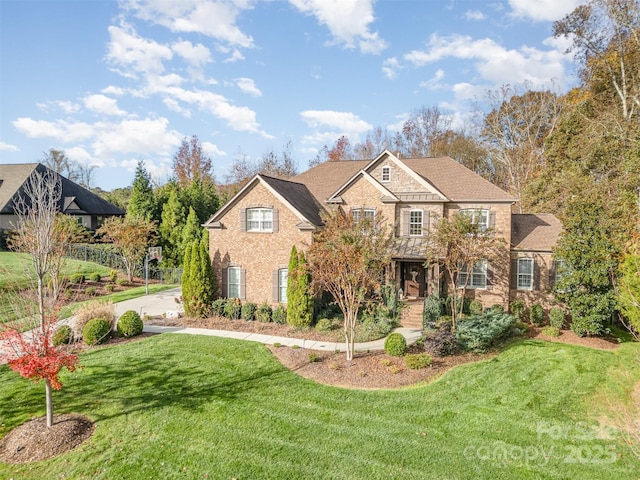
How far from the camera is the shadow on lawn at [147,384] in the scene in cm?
1038

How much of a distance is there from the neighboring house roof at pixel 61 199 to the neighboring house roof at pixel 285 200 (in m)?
25.4

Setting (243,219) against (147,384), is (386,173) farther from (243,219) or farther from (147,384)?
(147,384)

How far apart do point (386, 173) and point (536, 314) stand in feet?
35.6

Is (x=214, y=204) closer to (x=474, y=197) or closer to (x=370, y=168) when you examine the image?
(x=370, y=168)

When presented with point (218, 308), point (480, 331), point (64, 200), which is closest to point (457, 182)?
point (480, 331)

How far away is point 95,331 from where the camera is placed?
15195mm

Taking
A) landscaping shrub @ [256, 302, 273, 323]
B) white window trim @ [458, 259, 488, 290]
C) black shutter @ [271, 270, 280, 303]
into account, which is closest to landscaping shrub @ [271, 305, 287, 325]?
landscaping shrub @ [256, 302, 273, 323]

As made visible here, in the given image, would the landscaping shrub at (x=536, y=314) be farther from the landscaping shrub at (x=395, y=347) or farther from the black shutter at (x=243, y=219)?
the black shutter at (x=243, y=219)

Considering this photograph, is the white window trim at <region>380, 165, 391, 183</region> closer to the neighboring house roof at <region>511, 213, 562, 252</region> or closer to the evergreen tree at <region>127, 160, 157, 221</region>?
the neighboring house roof at <region>511, 213, 562, 252</region>

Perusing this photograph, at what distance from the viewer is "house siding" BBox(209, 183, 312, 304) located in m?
19.6

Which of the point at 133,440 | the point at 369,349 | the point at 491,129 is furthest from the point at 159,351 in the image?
the point at 491,129

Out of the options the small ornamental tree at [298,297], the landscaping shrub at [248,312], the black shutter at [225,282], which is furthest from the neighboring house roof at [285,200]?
the landscaping shrub at [248,312]

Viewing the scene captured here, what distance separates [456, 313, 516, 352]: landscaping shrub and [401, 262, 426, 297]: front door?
717cm

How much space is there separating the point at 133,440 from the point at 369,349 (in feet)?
30.1
